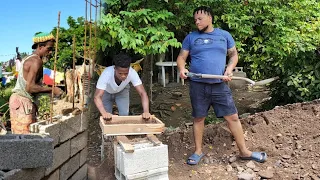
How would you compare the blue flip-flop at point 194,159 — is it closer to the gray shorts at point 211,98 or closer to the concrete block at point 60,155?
the gray shorts at point 211,98

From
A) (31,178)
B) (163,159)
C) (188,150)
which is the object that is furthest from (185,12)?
(31,178)

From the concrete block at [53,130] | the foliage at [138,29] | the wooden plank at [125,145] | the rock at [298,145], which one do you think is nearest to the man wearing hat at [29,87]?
the concrete block at [53,130]

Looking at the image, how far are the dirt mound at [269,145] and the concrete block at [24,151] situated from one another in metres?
1.93

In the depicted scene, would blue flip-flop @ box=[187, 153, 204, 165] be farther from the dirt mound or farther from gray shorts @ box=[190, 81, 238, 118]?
gray shorts @ box=[190, 81, 238, 118]

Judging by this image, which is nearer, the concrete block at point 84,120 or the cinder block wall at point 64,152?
the cinder block wall at point 64,152

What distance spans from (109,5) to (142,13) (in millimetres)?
746

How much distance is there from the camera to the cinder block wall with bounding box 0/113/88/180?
9.60 feet

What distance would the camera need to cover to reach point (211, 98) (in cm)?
450

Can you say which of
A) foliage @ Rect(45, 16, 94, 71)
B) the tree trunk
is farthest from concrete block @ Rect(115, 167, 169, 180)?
the tree trunk

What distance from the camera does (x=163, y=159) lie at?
3803 millimetres

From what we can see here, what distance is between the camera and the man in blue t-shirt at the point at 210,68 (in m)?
4.40

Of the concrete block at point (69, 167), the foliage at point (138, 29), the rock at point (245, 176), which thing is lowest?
the rock at point (245, 176)

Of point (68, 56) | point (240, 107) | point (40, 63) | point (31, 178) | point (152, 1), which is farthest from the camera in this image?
point (240, 107)

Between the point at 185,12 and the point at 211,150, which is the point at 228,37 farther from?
the point at 211,150
